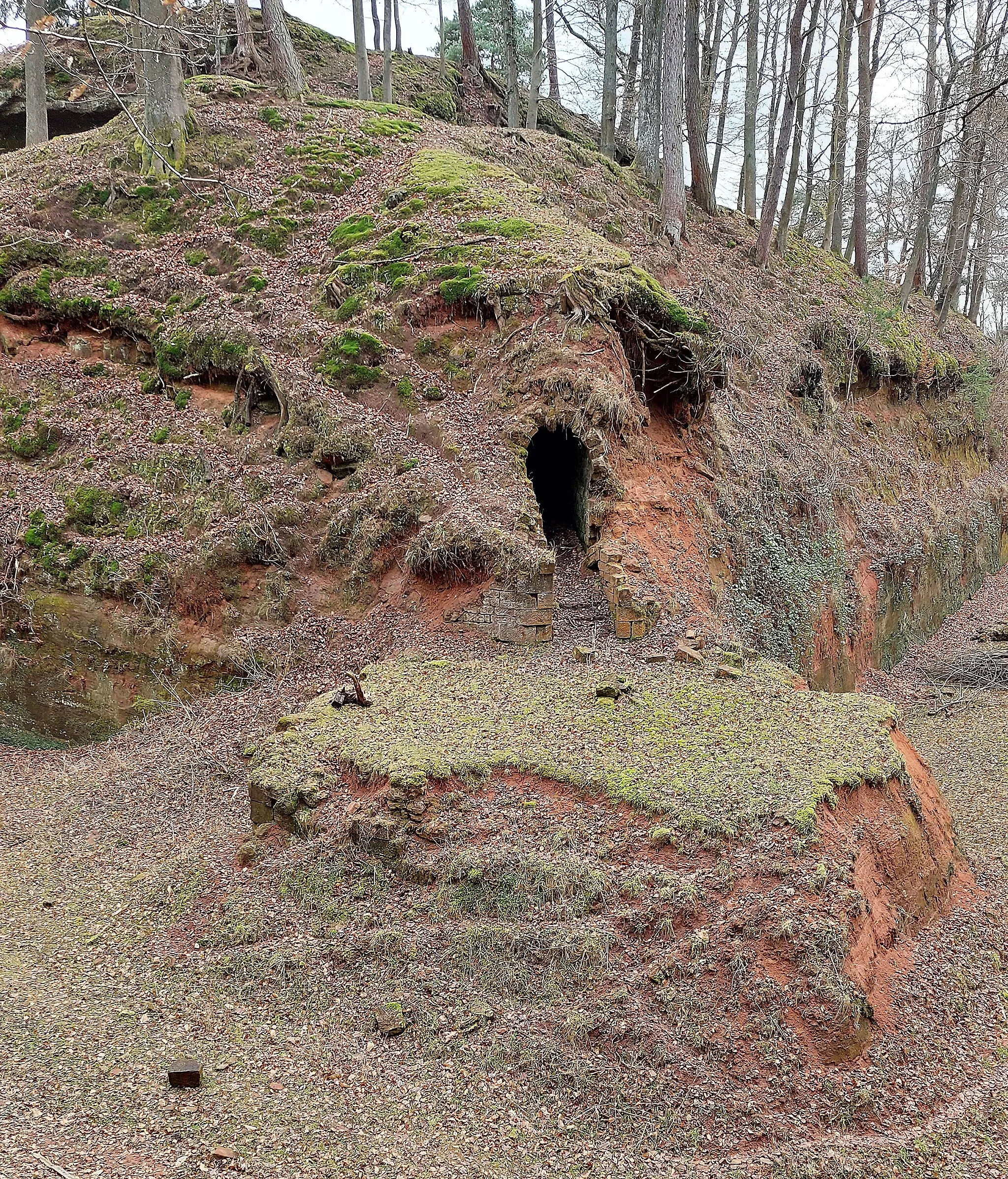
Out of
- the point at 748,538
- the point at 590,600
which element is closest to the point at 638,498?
the point at 590,600

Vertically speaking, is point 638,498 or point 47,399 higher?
point 47,399

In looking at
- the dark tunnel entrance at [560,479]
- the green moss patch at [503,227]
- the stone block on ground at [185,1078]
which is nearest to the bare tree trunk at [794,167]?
the green moss patch at [503,227]

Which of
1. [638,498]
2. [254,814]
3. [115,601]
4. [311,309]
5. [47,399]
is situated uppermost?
[311,309]

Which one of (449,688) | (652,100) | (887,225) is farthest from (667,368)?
(887,225)

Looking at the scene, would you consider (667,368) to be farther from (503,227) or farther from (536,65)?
(536,65)

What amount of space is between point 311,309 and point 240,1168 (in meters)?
10.5

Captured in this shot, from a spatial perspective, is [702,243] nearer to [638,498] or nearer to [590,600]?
[638,498]

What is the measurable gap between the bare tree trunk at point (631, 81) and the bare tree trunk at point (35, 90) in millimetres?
14102

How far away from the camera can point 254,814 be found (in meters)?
6.98

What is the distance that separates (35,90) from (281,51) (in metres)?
4.54

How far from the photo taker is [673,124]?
1677cm

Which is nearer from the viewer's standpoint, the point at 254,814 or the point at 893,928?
the point at 893,928

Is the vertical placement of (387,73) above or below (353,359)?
above

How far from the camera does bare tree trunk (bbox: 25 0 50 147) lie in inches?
619
